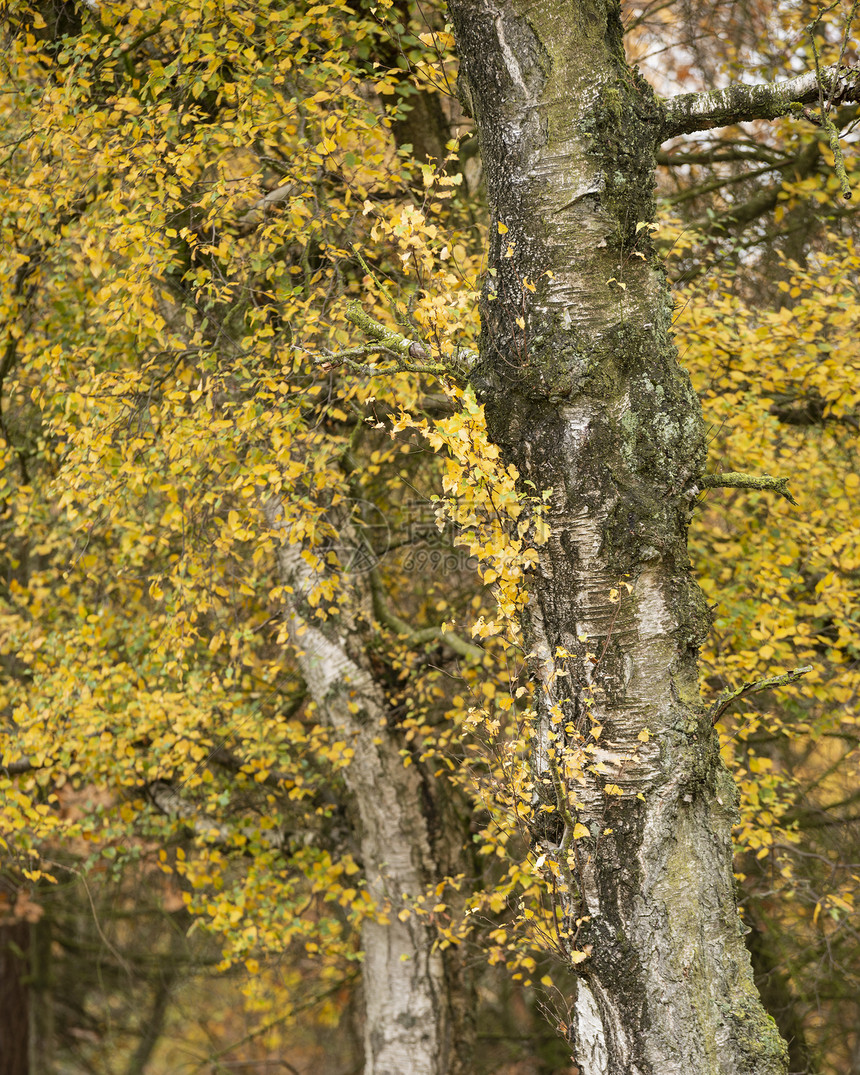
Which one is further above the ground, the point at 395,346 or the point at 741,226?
the point at 741,226

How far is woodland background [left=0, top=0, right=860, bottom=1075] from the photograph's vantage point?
4039 mm

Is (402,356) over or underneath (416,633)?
over

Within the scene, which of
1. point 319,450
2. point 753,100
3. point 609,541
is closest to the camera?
point 609,541

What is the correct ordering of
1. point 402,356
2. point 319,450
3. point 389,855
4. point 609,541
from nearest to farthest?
point 609,541, point 402,356, point 319,450, point 389,855

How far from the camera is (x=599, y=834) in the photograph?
2.84 meters

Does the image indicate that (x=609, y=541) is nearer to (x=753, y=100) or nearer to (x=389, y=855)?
(x=753, y=100)

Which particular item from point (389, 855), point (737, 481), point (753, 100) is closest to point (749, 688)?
point (737, 481)

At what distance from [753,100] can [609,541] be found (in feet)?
5.14

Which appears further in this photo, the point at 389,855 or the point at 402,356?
the point at 389,855

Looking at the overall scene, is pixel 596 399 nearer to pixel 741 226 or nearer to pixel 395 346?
pixel 395 346

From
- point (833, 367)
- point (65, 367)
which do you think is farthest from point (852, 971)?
point (65, 367)

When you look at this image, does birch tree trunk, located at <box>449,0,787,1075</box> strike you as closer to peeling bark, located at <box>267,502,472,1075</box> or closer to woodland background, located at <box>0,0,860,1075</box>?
woodland background, located at <box>0,0,860,1075</box>

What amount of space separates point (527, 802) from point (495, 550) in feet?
2.84

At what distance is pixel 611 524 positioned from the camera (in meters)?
2.87
